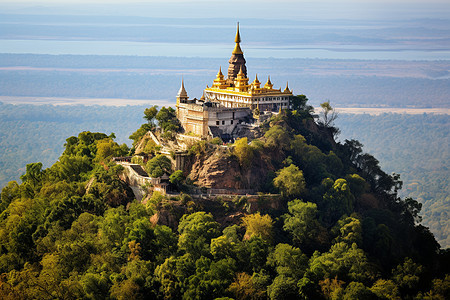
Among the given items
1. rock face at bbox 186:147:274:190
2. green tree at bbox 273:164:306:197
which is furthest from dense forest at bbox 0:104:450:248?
rock face at bbox 186:147:274:190

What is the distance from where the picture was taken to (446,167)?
127 meters

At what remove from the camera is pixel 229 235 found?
2640 inches

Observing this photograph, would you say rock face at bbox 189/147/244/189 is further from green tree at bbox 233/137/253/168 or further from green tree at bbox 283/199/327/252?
green tree at bbox 283/199/327/252

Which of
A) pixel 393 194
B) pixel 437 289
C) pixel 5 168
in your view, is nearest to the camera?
pixel 437 289

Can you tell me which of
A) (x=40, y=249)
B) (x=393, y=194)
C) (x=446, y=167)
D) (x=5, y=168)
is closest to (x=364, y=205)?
(x=393, y=194)

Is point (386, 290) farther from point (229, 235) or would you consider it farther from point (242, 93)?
point (242, 93)

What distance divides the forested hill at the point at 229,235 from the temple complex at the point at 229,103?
2194 mm

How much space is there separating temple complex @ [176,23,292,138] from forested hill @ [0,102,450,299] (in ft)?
7.20

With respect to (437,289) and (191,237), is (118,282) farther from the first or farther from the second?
(437,289)

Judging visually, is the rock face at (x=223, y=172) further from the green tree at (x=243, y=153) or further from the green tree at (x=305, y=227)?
the green tree at (x=305, y=227)

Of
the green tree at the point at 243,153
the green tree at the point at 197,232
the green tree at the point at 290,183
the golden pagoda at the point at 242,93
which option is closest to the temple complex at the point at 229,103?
the golden pagoda at the point at 242,93

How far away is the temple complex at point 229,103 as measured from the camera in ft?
257

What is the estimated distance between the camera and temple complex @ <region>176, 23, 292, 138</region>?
78.3 meters

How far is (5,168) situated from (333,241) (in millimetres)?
86424
